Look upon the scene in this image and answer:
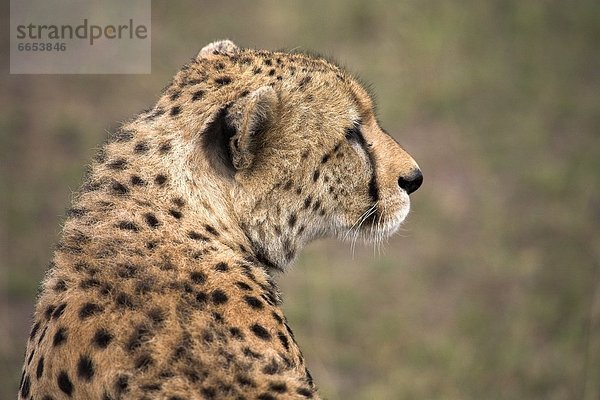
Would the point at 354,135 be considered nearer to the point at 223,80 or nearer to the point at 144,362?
the point at 223,80

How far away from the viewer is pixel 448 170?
8.33 metres

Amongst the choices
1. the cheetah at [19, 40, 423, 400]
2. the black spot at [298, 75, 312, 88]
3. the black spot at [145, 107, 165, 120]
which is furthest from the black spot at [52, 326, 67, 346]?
the black spot at [298, 75, 312, 88]

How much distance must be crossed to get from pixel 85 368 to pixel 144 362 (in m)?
0.17

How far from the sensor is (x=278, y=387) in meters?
2.68

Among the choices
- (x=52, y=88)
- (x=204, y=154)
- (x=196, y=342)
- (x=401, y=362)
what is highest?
(x=52, y=88)

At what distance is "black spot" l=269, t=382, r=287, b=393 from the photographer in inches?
105

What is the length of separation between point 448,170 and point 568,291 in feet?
5.65

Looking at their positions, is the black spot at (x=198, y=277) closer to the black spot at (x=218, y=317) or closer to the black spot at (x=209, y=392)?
the black spot at (x=218, y=317)

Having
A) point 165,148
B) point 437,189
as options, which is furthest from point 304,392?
point 437,189

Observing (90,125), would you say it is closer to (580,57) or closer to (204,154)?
(580,57)

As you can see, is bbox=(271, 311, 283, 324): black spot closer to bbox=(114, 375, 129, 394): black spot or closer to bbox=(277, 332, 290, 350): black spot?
bbox=(277, 332, 290, 350): black spot

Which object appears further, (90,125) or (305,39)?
(305,39)

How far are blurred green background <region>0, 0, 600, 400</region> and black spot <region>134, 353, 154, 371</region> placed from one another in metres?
2.89

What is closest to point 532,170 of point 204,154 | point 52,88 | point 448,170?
point 448,170
